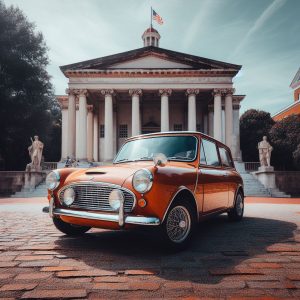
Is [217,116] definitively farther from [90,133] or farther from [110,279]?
[110,279]

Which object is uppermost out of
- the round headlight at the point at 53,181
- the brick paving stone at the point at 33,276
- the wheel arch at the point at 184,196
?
the round headlight at the point at 53,181

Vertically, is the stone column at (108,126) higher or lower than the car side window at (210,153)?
higher

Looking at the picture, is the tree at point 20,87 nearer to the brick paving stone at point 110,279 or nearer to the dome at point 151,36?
the dome at point 151,36

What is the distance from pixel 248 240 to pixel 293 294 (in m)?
2.15

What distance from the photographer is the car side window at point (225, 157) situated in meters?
6.01

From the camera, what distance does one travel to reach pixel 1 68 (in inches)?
1158

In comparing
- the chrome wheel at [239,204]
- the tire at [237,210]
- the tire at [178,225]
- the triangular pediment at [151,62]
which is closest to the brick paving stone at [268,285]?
the tire at [178,225]

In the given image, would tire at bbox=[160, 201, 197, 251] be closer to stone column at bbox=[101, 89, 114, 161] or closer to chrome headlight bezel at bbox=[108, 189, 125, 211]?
chrome headlight bezel at bbox=[108, 189, 125, 211]

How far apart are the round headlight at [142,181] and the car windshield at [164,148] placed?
1.15 metres

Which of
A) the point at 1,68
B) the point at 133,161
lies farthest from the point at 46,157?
the point at 133,161

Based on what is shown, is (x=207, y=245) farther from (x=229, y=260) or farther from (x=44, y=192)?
(x=44, y=192)

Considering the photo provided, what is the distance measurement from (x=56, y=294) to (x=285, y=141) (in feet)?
112

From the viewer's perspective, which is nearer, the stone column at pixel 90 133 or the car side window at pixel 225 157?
the car side window at pixel 225 157

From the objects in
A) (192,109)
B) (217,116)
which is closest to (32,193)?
(192,109)
